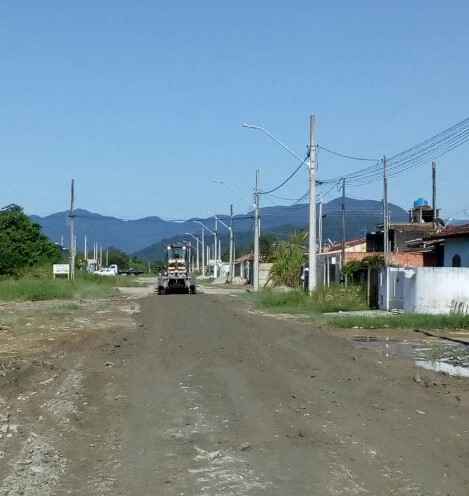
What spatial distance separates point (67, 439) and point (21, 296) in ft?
143

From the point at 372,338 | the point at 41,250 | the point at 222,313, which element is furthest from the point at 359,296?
the point at 41,250

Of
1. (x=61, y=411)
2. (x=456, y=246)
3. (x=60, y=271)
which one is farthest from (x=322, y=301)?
(x=60, y=271)

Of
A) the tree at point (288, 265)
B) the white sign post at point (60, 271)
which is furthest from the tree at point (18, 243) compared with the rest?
the tree at point (288, 265)

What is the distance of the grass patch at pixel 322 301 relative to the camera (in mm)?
37938

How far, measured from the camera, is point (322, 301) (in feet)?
127

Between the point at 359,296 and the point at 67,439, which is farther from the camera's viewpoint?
the point at 359,296

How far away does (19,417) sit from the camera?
11570 millimetres

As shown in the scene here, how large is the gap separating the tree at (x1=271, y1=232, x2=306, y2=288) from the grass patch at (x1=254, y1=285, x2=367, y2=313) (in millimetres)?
20575

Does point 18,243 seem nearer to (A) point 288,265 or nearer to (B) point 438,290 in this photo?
(A) point 288,265

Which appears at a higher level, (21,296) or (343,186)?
(343,186)

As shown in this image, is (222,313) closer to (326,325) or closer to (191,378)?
(326,325)

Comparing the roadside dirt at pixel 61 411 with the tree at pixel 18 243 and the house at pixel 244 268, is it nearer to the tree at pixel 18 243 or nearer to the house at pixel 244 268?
the tree at pixel 18 243

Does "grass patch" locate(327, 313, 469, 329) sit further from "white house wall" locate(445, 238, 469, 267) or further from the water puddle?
"white house wall" locate(445, 238, 469, 267)

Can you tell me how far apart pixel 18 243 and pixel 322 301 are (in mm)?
50970
